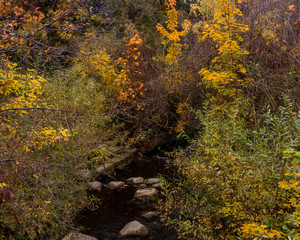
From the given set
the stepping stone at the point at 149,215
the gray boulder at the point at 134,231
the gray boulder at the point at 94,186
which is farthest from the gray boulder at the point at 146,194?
the gray boulder at the point at 134,231

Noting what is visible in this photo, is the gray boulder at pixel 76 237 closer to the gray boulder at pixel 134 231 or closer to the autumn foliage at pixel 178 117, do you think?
the autumn foliage at pixel 178 117

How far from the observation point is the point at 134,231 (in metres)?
5.32

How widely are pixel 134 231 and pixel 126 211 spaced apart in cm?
104

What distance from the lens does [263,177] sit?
3.55 meters

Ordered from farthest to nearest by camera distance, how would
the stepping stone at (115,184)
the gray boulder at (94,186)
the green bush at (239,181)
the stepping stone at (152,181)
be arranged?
the stepping stone at (152,181)
the stepping stone at (115,184)
the gray boulder at (94,186)
the green bush at (239,181)

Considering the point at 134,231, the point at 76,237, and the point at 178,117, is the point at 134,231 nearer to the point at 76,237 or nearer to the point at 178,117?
the point at 76,237

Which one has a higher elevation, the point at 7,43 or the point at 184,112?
the point at 7,43

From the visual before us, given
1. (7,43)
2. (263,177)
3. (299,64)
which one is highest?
(7,43)

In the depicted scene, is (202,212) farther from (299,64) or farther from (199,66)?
(199,66)

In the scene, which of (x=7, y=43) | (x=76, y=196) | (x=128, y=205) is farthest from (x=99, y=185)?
(x=7, y=43)

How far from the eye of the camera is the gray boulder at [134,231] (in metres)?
5.31

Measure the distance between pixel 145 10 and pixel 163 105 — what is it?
24.9 feet

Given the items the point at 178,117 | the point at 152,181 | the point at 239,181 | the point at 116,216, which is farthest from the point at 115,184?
the point at 239,181

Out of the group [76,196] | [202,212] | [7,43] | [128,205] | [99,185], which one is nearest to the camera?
[7,43]
